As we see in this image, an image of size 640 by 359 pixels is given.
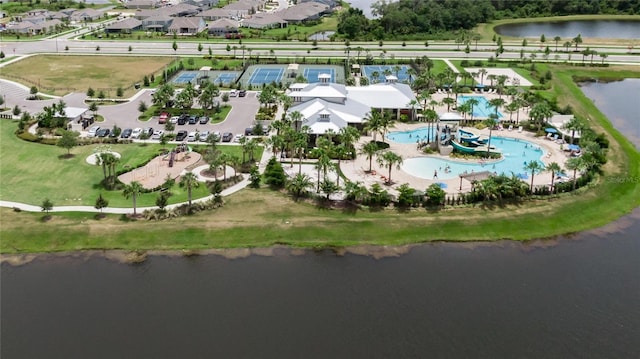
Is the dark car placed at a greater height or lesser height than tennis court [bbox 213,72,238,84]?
lesser

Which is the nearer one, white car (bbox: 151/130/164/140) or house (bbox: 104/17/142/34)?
white car (bbox: 151/130/164/140)

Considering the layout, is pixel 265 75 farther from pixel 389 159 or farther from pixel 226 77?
pixel 389 159

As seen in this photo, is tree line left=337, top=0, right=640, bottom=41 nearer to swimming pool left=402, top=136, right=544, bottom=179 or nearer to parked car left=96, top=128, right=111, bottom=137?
swimming pool left=402, top=136, right=544, bottom=179

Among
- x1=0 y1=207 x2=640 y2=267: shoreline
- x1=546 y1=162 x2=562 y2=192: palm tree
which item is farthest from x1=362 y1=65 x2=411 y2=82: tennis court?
x1=0 y1=207 x2=640 y2=267: shoreline

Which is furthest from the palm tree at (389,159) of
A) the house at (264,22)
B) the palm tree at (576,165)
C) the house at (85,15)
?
the house at (85,15)

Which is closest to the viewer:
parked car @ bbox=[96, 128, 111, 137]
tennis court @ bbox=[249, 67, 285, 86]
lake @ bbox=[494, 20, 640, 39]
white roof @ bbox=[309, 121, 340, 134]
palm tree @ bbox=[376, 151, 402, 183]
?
palm tree @ bbox=[376, 151, 402, 183]

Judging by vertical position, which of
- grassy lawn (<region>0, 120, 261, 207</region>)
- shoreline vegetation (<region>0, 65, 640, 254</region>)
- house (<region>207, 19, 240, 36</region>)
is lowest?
shoreline vegetation (<region>0, 65, 640, 254</region>)
